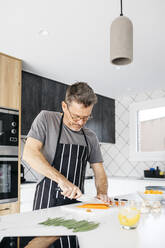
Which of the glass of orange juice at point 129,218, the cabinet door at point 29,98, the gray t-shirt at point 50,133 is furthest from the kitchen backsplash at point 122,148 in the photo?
the glass of orange juice at point 129,218

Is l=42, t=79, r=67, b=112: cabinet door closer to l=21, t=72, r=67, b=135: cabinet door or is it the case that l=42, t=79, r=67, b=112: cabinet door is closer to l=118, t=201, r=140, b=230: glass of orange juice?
l=21, t=72, r=67, b=135: cabinet door

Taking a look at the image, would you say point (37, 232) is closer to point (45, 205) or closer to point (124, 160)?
point (45, 205)

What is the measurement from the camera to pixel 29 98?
329 centimetres

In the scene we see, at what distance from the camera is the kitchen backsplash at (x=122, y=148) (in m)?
4.32

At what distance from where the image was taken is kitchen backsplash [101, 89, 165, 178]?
4.32 m

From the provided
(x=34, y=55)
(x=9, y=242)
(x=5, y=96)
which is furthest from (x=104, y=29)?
(x=9, y=242)

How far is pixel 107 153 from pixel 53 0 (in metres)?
3.32

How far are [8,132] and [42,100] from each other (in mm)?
798

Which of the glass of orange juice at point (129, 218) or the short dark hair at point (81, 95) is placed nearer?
the glass of orange juice at point (129, 218)

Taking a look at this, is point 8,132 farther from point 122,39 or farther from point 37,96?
point 122,39

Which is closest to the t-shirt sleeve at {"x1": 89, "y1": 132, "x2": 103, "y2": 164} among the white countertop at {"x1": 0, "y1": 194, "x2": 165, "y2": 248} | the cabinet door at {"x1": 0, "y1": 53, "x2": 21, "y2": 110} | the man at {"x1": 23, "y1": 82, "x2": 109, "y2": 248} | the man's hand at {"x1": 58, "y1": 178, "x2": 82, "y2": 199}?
the man at {"x1": 23, "y1": 82, "x2": 109, "y2": 248}

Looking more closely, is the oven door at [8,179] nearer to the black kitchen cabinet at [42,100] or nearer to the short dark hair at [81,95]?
the black kitchen cabinet at [42,100]

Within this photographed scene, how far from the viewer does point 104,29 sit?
230 centimetres

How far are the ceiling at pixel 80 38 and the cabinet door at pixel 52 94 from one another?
11 centimetres
